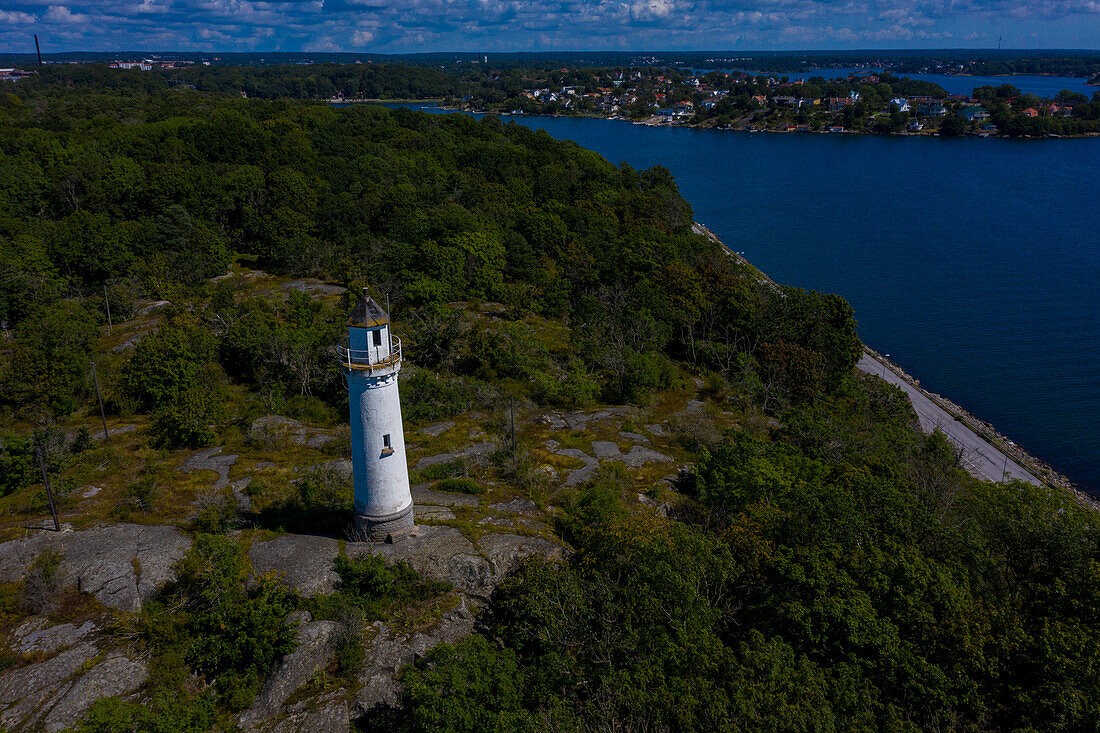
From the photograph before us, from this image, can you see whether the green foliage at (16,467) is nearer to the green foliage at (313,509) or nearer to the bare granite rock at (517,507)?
the green foliage at (313,509)

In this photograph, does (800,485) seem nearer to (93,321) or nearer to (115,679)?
(115,679)

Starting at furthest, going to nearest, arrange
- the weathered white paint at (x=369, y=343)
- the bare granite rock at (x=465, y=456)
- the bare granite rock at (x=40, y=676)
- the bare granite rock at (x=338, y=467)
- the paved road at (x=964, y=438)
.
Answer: the paved road at (x=964, y=438) → the bare granite rock at (x=465, y=456) → the bare granite rock at (x=338, y=467) → the weathered white paint at (x=369, y=343) → the bare granite rock at (x=40, y=676)

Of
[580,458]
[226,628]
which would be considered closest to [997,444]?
[580,458]

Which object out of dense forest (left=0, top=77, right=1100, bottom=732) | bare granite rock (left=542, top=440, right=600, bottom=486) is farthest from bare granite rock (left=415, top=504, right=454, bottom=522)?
bare granite rock (left=542, top=440, right=600, bottom=486)

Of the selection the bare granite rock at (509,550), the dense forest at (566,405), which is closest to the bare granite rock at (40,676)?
the dense forest at (566,405)

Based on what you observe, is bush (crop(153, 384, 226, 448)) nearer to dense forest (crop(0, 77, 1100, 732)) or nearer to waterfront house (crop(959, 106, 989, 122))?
dense forest (crop(0, 77, 1100, 732))

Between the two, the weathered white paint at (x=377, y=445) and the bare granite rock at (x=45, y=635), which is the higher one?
the weathered white paint at (x=377, y=445)
